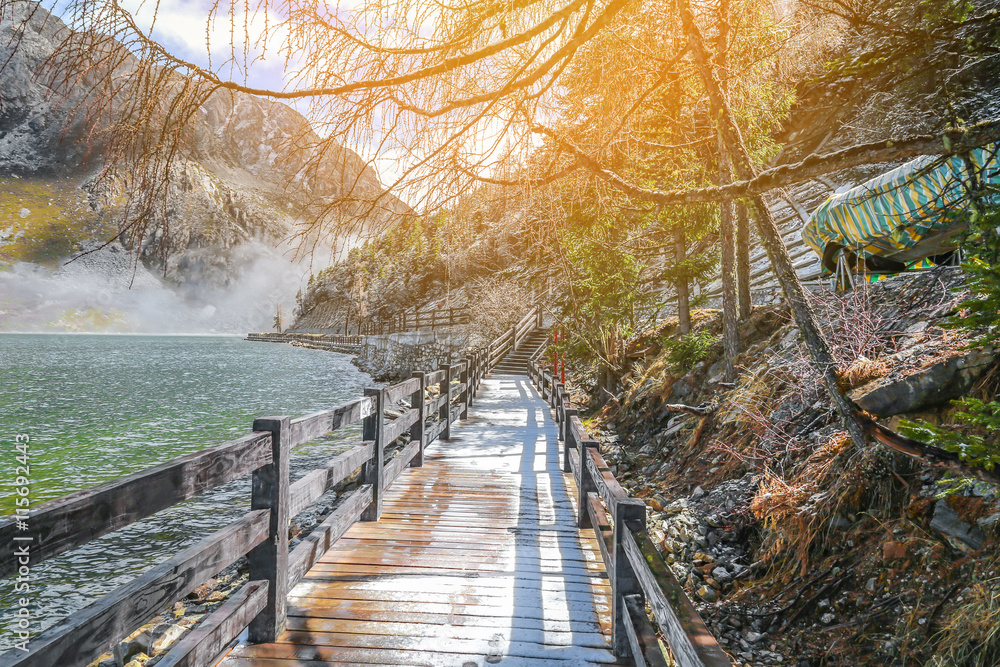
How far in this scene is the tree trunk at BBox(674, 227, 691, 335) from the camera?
11.7 meters

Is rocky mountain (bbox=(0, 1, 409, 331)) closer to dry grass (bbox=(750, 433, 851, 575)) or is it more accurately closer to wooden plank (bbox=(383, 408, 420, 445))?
wooden plank (bbox=(383, 408, 420, 445))

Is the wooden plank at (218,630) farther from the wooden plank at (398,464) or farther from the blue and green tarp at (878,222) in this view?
the blue and green tarp at (878,222)

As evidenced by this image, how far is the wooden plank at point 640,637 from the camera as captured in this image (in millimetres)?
2391

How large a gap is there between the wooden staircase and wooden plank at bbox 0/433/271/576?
922 inches

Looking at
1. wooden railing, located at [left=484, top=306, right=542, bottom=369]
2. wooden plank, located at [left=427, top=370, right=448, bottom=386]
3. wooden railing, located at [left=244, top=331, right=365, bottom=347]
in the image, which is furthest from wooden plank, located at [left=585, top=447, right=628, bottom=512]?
wooden railing, located at [left=244, top=331, right=365, bottom=347]

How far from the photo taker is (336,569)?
4008 mm

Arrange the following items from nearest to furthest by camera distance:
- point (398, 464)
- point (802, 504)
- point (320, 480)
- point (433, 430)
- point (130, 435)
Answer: point (320, 480)
point (802, 504)
point (398, 464)
point (433, 430)
point (130, 435)

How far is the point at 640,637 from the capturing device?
2.56 m

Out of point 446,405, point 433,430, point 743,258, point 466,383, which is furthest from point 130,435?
point 743,258

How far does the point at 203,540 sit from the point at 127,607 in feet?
1.77

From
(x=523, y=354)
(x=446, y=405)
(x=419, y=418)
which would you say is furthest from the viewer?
(x=523, y=354)

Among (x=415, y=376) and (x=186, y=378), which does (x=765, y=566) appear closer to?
(x=415, y=376)

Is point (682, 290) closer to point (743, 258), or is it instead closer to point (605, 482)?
point (743, 258)

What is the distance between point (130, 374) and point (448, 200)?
50.2 meters
